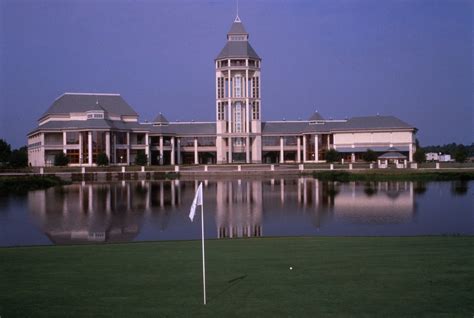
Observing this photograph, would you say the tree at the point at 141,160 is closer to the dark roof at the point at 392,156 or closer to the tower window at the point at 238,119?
the tower window at the point at 238,119

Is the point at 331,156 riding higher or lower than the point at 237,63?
lower

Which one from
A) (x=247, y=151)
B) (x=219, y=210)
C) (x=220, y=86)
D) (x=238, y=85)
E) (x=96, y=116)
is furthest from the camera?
(x=220, y=86)

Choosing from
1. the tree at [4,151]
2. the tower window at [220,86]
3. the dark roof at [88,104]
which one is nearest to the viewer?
the tree at [4,151]

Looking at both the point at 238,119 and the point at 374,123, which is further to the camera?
the point at 238,119

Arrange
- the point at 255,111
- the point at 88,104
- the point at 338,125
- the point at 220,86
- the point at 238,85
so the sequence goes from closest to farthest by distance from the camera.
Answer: the point at 88,104 → the point at 338,125 → the point at 238,85 → the point at 220,86 → the point at 255,111

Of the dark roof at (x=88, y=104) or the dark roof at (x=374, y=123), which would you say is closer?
the dark roof at (x=88, y=104)

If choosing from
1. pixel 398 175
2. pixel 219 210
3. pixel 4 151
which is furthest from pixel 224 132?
pixel 219 210

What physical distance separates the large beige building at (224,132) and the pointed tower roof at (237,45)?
0.48ft

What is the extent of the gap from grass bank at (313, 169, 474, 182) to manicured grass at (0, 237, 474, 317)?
4155 cm

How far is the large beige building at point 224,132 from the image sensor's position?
75.8m

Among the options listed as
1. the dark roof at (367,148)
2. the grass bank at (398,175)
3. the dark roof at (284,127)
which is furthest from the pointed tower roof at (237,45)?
the grass bank at (398,175)

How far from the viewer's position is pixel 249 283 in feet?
26.3

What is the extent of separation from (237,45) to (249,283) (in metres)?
79.9

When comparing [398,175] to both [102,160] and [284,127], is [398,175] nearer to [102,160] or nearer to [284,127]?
[102,160]
